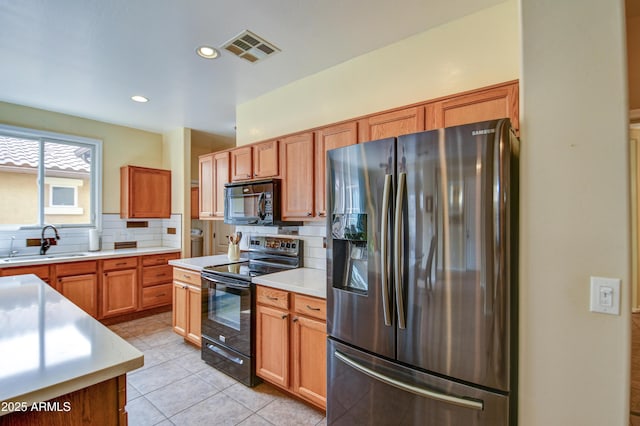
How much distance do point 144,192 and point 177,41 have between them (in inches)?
112

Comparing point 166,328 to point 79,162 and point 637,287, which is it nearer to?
point 79,162

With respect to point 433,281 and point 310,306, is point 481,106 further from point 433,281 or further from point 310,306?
point 310,306

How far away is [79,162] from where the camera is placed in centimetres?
418

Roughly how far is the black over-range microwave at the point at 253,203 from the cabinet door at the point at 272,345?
82 centimetres

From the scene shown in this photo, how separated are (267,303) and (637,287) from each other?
4888mm

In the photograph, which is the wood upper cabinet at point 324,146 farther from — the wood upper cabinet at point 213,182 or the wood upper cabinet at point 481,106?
the wood upper cabinet at point 213,182

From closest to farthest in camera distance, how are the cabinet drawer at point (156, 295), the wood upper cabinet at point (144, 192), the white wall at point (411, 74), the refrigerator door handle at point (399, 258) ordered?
the refrigerator door handle at point (399, 258)
the white wall at point (411, 74)
the cabinet drawer at point (156, 295)
the wood upper cabinet at point (144, 192)

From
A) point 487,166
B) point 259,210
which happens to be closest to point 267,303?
point 259,210

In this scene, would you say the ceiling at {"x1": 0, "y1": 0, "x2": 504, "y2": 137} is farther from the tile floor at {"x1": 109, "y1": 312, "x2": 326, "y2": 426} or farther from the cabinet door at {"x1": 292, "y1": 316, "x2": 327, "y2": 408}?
the tile floor at {"x1": 109, "y1": 312, "x2": 326, "y2": 426}

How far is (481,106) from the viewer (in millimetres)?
1705

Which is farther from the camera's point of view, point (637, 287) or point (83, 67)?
point (637, 287)

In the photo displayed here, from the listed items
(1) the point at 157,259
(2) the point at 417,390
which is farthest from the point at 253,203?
(1) the point at 157,259

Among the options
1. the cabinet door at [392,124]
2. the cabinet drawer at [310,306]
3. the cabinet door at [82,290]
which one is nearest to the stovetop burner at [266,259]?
the cabinet drawer at [310,306]

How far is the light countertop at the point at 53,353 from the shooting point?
0.86 meters
